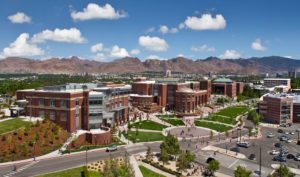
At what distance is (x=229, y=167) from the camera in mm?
79125

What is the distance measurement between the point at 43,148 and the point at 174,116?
70.1m

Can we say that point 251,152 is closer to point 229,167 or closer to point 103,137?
point 229,167

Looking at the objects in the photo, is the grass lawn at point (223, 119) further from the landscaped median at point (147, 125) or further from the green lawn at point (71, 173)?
the green lawn at point (71, 173)

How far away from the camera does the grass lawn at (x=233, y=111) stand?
15738cm

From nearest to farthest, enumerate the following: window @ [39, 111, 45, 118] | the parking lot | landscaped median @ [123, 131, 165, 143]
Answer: the parking lot, window @ [39, 111, 45, 118], landscaped median @ [123, 131, 165, 143]

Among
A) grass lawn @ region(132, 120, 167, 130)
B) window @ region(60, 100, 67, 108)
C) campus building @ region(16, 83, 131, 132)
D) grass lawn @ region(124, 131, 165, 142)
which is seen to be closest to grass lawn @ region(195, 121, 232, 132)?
grass lawn @ region(132, 120, 167, 130)

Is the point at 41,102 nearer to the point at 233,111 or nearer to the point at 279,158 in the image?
the point at 279,158

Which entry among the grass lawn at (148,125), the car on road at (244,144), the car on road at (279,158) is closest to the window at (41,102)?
the grass lawn at (148,125)

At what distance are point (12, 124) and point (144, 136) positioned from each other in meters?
37.1

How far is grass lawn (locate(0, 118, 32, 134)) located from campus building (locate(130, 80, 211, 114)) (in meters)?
64.6

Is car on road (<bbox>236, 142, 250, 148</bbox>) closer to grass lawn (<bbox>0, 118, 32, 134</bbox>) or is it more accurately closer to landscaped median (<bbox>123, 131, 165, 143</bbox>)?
landscaped median (<bbox>123, 131, 165, 143</bbox>)

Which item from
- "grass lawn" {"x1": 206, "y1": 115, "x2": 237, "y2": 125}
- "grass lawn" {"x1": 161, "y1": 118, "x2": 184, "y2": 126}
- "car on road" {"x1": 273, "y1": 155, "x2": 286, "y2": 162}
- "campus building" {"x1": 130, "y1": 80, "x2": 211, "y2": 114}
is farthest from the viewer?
"campus building" {"x1": 130, "y1": 80, "x2": 211, "y2": 114}

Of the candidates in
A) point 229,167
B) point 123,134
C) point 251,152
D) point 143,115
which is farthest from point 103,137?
point 143,115

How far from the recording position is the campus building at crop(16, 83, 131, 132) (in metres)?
96.7
